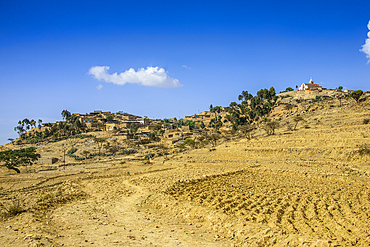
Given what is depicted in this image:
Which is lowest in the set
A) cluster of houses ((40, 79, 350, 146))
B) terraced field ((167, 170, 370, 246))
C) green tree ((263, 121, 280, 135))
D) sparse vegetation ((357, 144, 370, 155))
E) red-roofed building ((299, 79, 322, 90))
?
terraced field ((167, 170, 370, 246))

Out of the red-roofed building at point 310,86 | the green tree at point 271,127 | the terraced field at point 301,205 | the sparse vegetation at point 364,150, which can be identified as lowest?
the terraced field at point 301,205

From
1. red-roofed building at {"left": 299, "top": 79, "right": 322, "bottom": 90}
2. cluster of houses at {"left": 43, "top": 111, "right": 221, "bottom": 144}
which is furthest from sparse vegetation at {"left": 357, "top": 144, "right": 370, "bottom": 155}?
red-roofed building at {"left": 299, "top": 79, "right": 322, "bottom": 90}

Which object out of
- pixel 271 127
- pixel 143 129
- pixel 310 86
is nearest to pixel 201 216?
pixel 271 127

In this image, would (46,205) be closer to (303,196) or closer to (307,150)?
(303,196)

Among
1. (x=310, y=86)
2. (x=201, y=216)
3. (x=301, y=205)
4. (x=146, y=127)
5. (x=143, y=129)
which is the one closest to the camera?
(x=201, y=216)

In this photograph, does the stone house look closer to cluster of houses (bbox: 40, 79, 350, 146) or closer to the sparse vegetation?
cluster of houses (bbox: 40, 79, 350, 146)

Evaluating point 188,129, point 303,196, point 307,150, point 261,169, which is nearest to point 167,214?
point 303,196

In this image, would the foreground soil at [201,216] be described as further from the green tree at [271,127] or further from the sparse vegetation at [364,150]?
the green tree at [271,127]

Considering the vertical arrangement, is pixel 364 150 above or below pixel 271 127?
below

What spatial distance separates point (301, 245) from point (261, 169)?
1654 centimetres

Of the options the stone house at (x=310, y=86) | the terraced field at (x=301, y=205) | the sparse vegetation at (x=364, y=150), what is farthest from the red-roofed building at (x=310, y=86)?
the terraced field at (x=301, y=205)

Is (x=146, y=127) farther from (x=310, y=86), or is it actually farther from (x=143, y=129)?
(x=310, y=86)

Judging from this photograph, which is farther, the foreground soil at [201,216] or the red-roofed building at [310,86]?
the red-roofed building at [310,86]

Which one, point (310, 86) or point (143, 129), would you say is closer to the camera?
point (143, 129)
